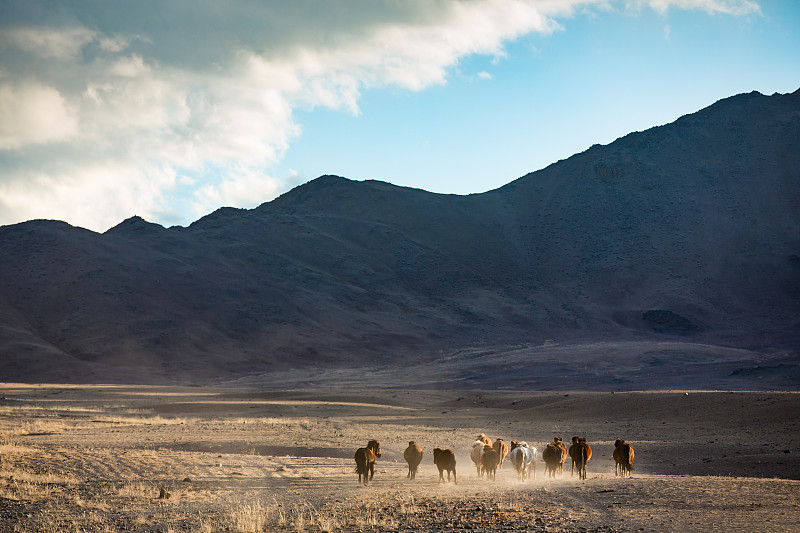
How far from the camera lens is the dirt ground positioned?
12812mm

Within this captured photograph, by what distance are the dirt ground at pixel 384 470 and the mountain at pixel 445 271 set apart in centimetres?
3738

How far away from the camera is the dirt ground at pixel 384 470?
1281 centimetres

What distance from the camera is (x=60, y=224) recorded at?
12462 centimetres

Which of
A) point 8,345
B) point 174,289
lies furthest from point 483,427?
point 174,289

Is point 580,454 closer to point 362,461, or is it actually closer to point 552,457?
point 552,457

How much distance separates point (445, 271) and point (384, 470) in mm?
115833

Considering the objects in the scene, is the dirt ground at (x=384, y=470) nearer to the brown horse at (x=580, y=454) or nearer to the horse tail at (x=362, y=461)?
→ the horse tail at (x=362, y=461)

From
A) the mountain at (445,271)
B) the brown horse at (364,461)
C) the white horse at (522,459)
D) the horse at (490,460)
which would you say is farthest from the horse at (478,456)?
the mountain at (445,271)

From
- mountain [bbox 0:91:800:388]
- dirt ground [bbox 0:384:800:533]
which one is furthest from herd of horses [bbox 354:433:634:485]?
mountain [bbox 0:91:800:388]

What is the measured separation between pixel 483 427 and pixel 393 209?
125177 millimetres

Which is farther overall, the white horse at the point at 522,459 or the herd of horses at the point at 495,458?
the white horse at the point at 522,459

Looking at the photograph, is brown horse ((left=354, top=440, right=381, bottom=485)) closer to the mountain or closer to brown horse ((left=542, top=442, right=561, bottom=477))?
brown horse ((left=542, top=442, right=561, bottom=477))

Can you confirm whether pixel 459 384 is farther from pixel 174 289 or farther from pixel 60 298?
pixel 60 298

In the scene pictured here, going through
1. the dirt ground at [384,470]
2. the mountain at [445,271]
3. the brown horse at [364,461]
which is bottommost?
the dirt ground at [384,470]
